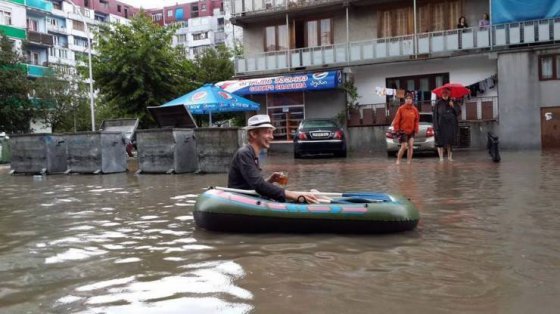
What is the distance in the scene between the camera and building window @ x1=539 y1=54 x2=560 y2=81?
75.6 ft

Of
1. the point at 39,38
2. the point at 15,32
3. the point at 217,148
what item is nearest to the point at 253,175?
the point at 217,148

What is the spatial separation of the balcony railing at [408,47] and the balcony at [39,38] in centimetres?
3648

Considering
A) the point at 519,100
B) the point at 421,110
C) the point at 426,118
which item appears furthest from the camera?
the point at 421,110

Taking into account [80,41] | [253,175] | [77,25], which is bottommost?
[253,175]

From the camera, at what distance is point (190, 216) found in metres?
7.89

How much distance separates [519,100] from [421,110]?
4136 mm

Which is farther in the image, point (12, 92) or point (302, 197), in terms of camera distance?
point (12, 92)

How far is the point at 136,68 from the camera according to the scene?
27.0 meters

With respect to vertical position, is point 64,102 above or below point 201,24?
below

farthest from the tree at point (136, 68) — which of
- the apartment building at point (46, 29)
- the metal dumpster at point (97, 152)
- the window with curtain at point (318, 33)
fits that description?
the metal dumpster at point (97, 152)

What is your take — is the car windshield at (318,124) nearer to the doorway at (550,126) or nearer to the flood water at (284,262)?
the doorway at (550,126)

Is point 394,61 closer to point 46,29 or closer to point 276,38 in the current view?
point 276,38

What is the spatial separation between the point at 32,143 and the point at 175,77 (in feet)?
38.4

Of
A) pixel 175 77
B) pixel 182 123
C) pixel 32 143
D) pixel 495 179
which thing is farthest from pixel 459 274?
pixel 175 77
